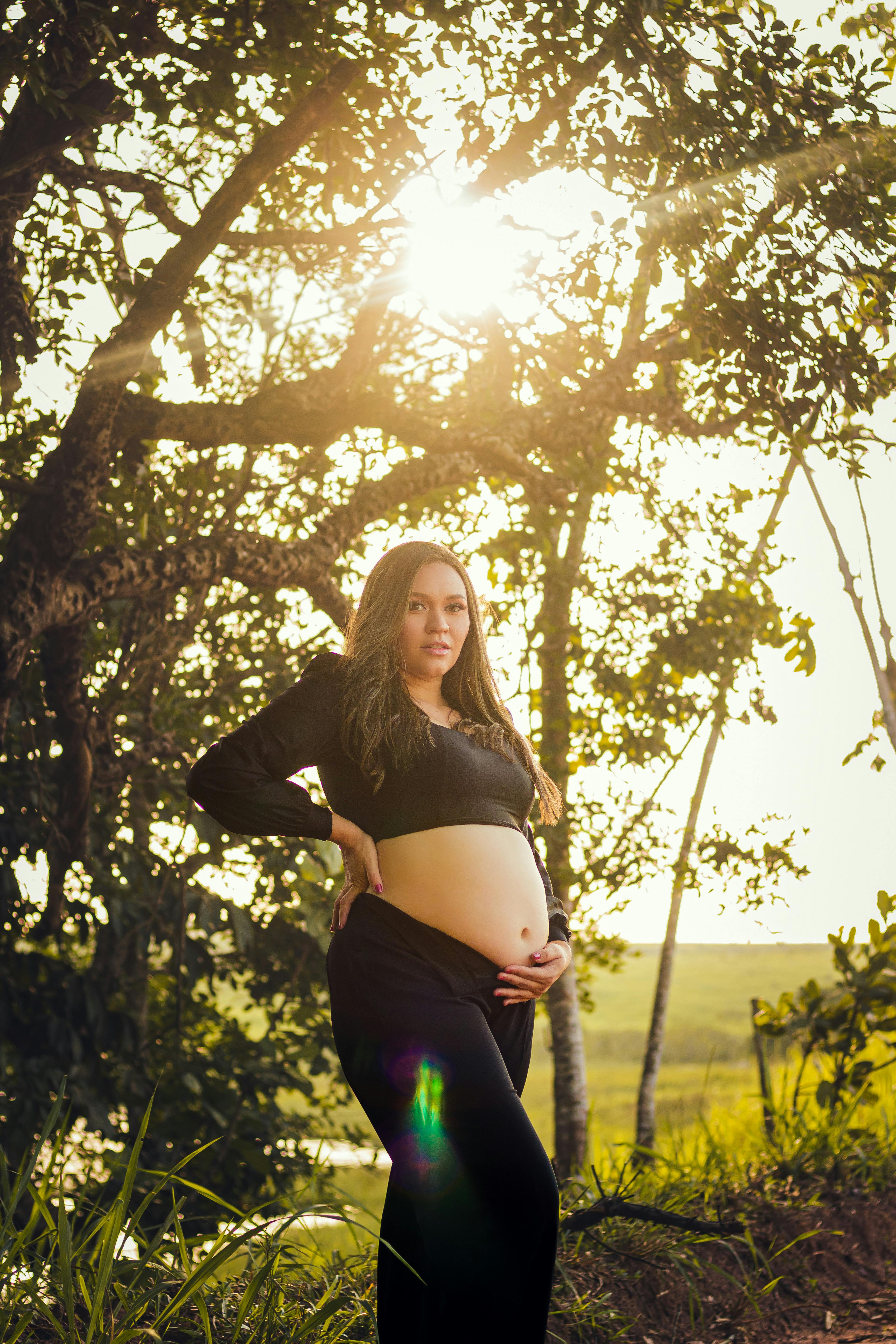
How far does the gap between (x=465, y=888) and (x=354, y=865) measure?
249mm

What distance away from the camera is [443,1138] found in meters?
1.81

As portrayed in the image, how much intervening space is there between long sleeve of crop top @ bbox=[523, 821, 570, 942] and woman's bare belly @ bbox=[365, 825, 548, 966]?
18 cm

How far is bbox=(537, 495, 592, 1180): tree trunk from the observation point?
5016 millimetres

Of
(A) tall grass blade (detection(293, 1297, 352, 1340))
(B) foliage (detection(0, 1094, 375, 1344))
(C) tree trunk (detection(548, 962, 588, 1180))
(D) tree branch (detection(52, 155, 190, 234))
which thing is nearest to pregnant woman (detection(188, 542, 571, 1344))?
(A) tall grass blade (detection(293, 1297, 352, 1340))

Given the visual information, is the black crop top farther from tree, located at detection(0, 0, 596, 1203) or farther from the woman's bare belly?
tree, located at detection(0, 0, 596, 1203)

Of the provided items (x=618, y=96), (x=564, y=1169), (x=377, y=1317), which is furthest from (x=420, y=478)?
(x=377, y=1317)

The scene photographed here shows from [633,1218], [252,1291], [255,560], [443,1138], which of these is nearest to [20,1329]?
[252,1291]

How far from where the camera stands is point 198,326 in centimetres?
445

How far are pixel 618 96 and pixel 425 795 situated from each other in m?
2.18

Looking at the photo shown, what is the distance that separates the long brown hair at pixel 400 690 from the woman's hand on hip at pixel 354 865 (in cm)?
11

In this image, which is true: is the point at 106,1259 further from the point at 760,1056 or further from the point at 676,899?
the point at 676,899

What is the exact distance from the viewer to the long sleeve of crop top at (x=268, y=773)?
Answer: 208 cm

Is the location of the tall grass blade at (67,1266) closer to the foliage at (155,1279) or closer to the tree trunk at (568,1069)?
the foliage at (155,1279)

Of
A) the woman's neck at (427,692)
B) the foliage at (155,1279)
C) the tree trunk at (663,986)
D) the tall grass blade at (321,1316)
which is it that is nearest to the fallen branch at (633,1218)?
the foliage at (155,1279)
